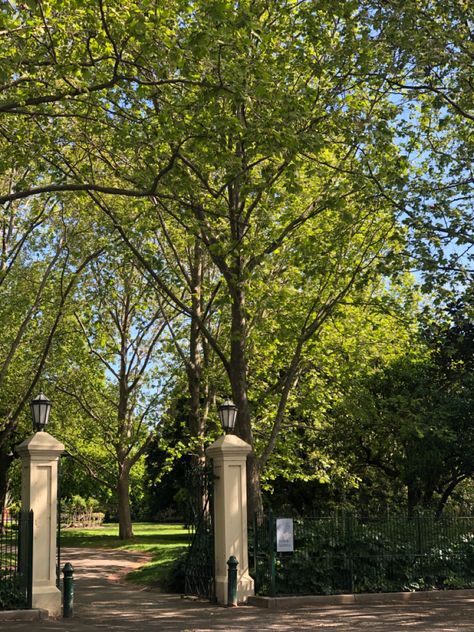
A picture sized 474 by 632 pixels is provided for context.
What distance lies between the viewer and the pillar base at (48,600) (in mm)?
14344

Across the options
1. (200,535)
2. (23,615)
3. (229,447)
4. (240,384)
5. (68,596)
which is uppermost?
(240,384)

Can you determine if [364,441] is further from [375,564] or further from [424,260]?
[424,260]

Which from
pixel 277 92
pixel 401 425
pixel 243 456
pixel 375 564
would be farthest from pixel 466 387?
pixel 277 92

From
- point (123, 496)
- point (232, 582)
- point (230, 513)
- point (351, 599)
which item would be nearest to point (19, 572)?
point (232, 582)

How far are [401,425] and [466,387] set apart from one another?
6091 mm

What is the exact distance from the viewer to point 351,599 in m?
16.0

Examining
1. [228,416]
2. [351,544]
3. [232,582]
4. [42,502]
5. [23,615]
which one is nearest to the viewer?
[23,615]

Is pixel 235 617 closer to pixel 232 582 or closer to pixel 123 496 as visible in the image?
pixel 232 582

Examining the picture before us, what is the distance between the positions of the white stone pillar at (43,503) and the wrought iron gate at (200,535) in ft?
9.27

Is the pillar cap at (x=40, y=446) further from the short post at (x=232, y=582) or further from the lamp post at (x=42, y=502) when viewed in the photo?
the short post at (x=232, y=582)

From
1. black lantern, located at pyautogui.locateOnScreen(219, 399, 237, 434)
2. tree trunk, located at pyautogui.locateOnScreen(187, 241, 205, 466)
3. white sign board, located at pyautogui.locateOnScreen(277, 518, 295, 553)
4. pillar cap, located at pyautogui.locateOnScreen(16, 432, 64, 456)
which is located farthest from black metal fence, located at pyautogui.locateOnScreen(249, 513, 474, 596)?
tree trunk, located at pyautogui.locateOnScreen(187, 241, 205, 466)

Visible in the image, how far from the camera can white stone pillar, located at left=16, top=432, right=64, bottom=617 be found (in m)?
14.6

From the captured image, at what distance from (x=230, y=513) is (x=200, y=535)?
4.02ft

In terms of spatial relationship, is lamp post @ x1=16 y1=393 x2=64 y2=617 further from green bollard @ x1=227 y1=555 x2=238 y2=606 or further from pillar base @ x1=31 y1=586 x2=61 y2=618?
green bollard @ x1=227 y1=555 x2=238 y2=606
